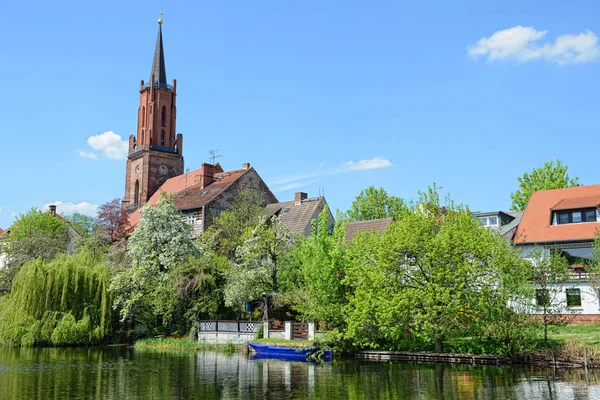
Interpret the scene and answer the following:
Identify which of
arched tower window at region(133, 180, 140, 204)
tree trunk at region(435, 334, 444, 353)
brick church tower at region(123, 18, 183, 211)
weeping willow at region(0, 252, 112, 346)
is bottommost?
tree trunk at region(435, 334, 444, 353)

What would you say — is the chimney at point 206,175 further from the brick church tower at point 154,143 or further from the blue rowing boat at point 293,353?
the blue rowing boat at point 293,353

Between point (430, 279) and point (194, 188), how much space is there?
41.6 metres

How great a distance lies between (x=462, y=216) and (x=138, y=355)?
21.4 meters

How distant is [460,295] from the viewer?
32.9 meters

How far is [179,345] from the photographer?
144ft

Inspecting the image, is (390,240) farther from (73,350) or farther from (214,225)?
(214,225)

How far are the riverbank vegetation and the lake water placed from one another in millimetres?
2863

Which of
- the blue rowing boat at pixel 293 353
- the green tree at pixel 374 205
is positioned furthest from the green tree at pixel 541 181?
the blue rowing boat at pixel 293 353

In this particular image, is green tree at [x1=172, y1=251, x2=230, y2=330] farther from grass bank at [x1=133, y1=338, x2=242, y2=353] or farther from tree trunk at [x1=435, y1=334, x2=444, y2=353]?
tree trunk at [x1=435, y1=334, x2=444, y2=353]

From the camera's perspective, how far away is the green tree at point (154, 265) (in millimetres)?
45469

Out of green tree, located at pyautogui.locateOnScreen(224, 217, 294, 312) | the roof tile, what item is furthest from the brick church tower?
the roof tile

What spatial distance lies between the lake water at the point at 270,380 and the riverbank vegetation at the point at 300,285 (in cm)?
286

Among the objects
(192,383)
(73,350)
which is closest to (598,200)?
(192,383)

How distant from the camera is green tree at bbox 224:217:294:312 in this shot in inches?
1726
